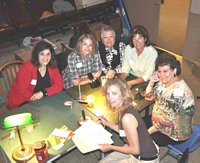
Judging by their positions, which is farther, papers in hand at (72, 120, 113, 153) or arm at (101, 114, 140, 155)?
papers in hand at (72, 120, 113, 153)

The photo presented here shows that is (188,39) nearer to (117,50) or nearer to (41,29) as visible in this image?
(117,50)

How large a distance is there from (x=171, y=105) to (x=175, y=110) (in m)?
0.05

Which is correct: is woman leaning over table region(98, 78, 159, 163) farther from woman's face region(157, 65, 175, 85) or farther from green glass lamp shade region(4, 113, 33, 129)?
green glass lamp shade region(4, 113, 33, 129)

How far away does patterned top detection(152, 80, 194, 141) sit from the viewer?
2016 millimetres

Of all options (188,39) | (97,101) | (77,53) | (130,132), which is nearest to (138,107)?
(97,101)

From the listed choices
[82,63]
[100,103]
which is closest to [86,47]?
[82,63]

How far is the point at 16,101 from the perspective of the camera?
2.80 metres

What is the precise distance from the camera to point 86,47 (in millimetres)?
2773

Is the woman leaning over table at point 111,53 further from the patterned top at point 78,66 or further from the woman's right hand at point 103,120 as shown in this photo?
the woman's right hand at point 103,120

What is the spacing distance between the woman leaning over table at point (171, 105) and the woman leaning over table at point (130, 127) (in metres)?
0.37

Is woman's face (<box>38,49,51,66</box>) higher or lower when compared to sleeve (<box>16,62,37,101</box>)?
higher

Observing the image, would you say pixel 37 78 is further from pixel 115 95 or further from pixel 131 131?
pixel 131 131

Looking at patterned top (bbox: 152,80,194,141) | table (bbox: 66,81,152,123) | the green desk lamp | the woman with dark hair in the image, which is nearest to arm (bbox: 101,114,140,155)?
table (bbox: 66,81,152,123)

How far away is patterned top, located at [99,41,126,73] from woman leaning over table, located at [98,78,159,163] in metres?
1.25
